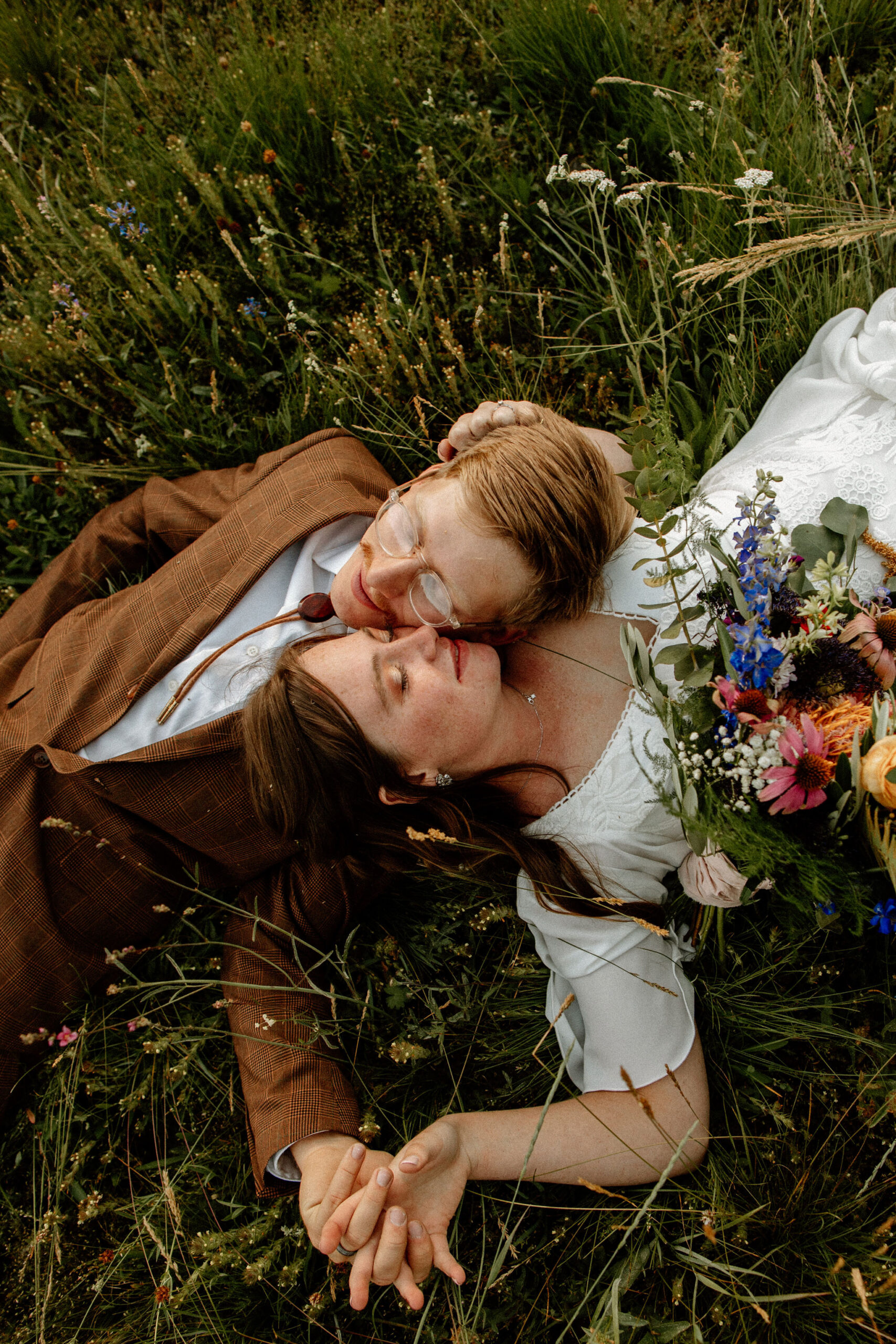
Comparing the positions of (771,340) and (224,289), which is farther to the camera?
(224,289)

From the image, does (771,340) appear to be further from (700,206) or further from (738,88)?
(738,88)

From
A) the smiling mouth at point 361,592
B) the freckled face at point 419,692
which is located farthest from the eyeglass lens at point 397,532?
the freckled face at point 419,692

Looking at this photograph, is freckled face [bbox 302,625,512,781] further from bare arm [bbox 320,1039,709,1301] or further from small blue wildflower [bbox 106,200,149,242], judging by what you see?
small blue wildflower [bbox 106,200,149,242]

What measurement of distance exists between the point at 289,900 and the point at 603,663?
1357mm

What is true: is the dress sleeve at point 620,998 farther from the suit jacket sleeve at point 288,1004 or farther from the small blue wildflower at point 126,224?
the small blue wildflower at point 126,224

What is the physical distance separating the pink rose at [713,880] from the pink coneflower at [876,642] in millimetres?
602

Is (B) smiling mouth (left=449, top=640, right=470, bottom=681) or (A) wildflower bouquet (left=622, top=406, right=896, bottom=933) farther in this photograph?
(B) smiling mouth (left=449, top=640, right=470, bottom=681)

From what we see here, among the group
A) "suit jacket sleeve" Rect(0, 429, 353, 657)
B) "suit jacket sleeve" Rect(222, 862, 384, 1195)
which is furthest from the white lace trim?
"suit jacket sleeve" Rect(0, 429, 353, 657)

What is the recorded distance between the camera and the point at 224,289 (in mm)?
3617

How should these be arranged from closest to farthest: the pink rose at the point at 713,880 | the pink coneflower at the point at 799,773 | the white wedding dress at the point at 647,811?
the pink coneflower at the point at 799,773 < the pink rose at the point at 713,880 < the white wedding dress at the point at 647,811

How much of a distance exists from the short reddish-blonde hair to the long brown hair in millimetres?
561

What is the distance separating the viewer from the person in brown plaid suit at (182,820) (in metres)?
2.59

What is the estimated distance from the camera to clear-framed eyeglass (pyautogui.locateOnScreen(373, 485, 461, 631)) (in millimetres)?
2355

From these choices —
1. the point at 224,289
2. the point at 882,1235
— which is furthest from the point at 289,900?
the point at 224,289
